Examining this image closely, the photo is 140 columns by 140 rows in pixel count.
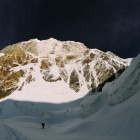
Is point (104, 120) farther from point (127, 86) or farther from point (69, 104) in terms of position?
point (69, 104)

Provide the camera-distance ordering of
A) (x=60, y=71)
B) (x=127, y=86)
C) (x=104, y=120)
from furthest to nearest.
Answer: (x=60, y=71), (x=127, y=86), (x=104, y=120)

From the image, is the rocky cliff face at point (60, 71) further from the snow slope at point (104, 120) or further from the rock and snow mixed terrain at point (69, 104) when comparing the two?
the snow slope at point (104, 120)

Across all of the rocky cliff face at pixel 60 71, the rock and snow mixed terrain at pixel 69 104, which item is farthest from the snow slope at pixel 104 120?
the rocky cliff face at pixel 60 71

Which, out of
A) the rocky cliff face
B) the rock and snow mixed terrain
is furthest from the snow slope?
the rocky cliff face

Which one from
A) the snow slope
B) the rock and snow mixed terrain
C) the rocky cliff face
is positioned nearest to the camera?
the snow slope

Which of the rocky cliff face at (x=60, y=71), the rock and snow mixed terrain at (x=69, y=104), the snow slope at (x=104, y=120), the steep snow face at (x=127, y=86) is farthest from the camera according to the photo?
the rocky cliff face at (x=60, y=71)

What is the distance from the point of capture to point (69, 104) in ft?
443

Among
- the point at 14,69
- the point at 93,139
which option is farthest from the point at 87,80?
the point at 93,139

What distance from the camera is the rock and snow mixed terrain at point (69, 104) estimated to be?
1422 inches

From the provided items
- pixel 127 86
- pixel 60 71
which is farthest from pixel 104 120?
pixel 60 71

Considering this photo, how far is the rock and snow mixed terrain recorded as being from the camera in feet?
119

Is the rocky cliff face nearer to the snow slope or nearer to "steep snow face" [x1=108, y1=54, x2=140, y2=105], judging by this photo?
the snow slope

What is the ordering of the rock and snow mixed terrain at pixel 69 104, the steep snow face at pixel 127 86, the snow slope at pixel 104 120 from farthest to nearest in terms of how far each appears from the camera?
the steep snow face at pixel 127 86 < the rock and snow mixed terrain at pixel 69 104 < the snow slope at pixel 104 120

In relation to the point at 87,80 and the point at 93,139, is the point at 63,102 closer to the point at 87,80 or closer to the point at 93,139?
the point at 87,80
